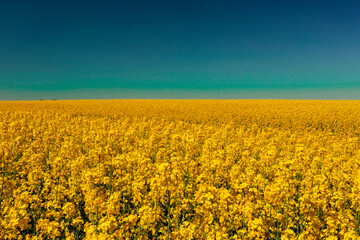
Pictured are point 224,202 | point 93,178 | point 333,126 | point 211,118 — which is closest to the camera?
point 224,202

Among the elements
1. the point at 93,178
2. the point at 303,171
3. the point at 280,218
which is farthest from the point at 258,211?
the point at 93,178

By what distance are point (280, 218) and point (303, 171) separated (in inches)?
130

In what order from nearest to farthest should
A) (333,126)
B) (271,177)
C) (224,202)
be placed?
1. (224,202)
2. (271,177)
3. (333,126)

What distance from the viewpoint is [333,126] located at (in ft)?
67.4

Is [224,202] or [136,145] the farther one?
[136,145]

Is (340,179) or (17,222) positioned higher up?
(17,222)

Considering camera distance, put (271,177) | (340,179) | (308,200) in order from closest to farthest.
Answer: (308,200) < (340,179) < (271,177)

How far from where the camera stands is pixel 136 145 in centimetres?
941

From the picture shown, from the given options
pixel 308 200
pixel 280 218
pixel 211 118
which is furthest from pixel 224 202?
pixel 211 118

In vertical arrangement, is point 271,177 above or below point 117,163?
below

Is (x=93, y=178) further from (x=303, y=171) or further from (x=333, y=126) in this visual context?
(x=333, y=126)

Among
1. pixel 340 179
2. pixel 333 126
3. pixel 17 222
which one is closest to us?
pixel 17 222

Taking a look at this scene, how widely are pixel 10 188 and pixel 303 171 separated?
845 cm

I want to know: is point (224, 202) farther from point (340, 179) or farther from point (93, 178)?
point (340, 179)
